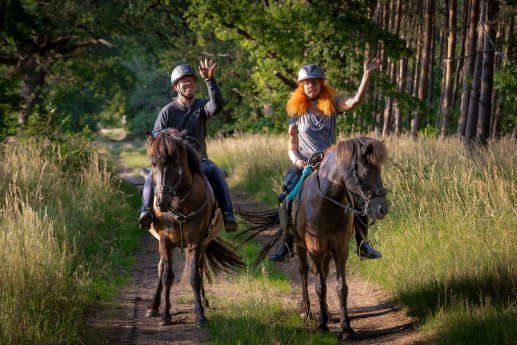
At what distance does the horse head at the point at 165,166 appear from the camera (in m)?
7.34

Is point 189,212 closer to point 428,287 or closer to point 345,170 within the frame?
point 345,170

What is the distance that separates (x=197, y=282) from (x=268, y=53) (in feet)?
50.4

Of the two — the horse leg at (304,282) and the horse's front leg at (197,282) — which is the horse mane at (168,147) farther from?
the horse leg at (304,282)

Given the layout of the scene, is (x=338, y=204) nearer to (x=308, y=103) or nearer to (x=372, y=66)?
(x=308, y=103)

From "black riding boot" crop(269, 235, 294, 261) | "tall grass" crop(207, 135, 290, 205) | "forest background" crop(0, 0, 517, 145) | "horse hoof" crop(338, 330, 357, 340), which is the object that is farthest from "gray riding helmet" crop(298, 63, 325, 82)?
"tall grass" crop(207, 135, 290, 205)

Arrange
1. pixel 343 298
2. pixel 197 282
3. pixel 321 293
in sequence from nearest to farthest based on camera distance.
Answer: pixel 343 298 < pixel 321 293 < pixel 197 282

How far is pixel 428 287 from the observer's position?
789 centimetres

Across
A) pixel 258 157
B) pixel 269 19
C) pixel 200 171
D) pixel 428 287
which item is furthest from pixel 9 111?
pixel 428 287

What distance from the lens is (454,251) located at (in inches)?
317

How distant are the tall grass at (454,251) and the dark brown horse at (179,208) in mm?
2237

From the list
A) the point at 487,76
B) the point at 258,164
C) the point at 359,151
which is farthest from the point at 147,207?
the point at 258,164

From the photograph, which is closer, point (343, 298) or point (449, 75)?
point (343, 298)

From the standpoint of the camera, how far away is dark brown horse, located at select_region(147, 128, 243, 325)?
745 centimetres

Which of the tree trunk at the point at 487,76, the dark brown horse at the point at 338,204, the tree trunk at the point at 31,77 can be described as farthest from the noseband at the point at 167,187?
the tree trunk at the point at 31,77
